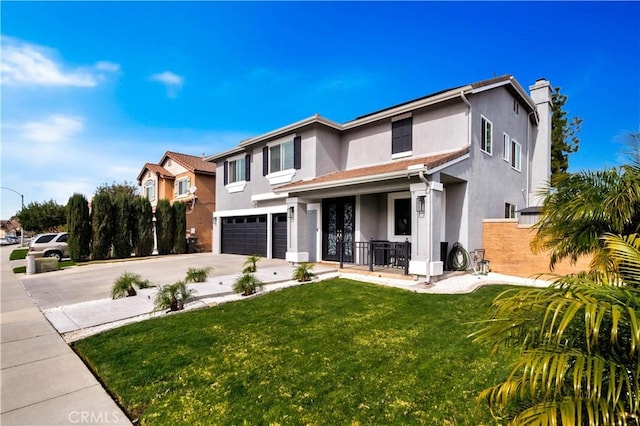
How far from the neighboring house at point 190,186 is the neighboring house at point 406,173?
6.96 metres

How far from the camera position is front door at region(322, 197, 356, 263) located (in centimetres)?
1262

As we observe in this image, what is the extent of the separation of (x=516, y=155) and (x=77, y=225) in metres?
22.7

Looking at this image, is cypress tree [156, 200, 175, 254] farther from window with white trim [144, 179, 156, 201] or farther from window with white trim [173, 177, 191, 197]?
window with white trim [144, 179, 156, 201]

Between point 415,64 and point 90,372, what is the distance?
648 inches

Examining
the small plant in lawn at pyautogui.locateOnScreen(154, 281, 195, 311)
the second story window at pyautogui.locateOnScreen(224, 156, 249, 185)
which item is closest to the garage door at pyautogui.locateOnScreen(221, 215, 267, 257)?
the second story window at pyautogui.locateOnScreen(224, 156, 249, 185)

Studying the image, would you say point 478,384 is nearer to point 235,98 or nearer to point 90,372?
point 90,372

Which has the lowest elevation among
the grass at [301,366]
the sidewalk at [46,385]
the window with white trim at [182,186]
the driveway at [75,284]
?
the driveway at [75,284]

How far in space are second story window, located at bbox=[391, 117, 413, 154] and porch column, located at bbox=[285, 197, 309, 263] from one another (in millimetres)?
4372

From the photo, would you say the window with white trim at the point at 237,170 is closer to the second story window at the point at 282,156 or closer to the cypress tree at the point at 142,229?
the second story window at the point at 282,156

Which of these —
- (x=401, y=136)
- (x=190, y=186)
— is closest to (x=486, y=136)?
(x=401, y=136)

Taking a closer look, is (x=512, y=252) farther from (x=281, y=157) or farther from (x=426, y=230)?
(x=281, y=157)

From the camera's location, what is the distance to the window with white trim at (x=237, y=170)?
59.0 ft

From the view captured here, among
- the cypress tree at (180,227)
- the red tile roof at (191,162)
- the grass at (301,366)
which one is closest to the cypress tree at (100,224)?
the cypress tree at (180,227)

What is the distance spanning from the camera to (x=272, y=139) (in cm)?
Result: 1570
